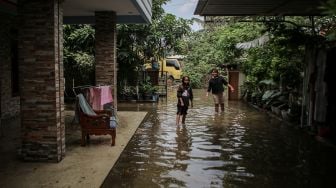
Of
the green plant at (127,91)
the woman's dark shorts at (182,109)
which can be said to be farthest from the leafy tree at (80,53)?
the woman's dark shorts at (182,109)

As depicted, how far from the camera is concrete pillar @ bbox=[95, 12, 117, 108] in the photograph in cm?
1220

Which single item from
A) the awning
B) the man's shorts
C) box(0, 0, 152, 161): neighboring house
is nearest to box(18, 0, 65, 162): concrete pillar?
box(0, 0, 152, 161): neighboring house

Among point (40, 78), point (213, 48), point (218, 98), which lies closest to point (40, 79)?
point (40, 78)

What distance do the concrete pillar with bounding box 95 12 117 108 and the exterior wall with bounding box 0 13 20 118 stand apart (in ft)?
8.36

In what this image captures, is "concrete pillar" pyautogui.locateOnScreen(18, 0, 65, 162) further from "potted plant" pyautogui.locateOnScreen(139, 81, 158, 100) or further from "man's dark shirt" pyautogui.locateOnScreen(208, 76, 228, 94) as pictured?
"potted plant" pyautogui.locateOnScreen(139, 81, 158, 100)

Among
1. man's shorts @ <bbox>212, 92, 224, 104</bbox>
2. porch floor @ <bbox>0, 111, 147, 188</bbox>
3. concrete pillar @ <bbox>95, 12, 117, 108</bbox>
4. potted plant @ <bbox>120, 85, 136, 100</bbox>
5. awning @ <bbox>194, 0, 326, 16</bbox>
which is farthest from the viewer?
potted plant @ <bbox>120, 85, 136, 100</bbox>

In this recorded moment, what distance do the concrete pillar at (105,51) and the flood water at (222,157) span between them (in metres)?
1.88

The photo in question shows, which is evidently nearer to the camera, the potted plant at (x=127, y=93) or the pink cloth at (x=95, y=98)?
the pink cloth at (x=95, y=98)

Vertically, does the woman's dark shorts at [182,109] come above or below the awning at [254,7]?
below

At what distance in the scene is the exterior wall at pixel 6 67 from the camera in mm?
11883

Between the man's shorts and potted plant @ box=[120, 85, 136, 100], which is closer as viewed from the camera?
the man's shorts

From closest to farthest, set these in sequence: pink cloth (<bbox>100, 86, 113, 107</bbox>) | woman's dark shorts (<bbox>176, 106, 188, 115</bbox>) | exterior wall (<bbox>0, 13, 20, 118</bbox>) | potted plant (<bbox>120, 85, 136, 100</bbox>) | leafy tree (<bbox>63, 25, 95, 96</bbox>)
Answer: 1. pink cloth (<bbox>100, 86, 113, 107</bbox>)
2. woman's dark shorts (<bbox>176, 106, 188, 115</bbox>)
3. exterior wall (<bbox>0, 13, 20, 118</bbox>)
4. leafy tree (<bbox>63, 25, 95, 96</bbox>)
5. potted plant (<bbox>120, 85, 136, 100</bbox>)

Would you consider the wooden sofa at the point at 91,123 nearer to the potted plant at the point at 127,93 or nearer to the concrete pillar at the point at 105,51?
the concrete pillar at the point at 105,51

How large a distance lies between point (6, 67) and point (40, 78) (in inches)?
236
